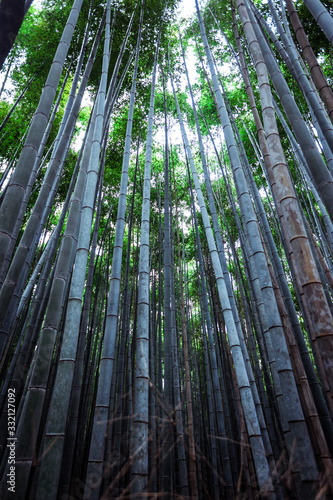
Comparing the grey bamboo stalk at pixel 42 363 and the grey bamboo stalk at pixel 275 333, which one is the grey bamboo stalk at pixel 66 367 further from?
the grey bamboo stalk at pixel 275 333

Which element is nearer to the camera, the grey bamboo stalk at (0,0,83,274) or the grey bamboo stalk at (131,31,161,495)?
the grey bamboo stalk at (0,0,83,274)

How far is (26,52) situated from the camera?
4844mm

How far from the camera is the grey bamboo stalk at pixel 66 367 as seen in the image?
1.10m

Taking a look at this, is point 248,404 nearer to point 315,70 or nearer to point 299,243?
point 299,243

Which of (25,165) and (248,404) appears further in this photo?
(248,404)

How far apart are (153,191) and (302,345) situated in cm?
490

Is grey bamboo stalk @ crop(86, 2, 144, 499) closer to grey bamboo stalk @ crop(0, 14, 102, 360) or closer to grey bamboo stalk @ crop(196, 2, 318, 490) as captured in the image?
grey bamboo stalk @ crop(0, 14, 102, 360)

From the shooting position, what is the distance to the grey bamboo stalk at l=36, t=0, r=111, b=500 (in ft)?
3.61

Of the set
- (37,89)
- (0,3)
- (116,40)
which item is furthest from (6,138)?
(0,3)

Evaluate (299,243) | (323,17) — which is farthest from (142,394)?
(323,17)

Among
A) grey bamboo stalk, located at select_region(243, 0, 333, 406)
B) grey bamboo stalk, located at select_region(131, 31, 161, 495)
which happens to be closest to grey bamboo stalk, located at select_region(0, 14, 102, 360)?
grey bamboo stalk, located at select_region(131, 31, 161, 495)

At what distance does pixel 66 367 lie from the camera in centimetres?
130

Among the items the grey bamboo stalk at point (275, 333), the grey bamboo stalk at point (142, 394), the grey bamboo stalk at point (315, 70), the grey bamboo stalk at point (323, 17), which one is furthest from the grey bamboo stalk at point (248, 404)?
the grey bamboo stalk at point (323, 17)

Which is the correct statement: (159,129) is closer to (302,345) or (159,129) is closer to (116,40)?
(116,40)
